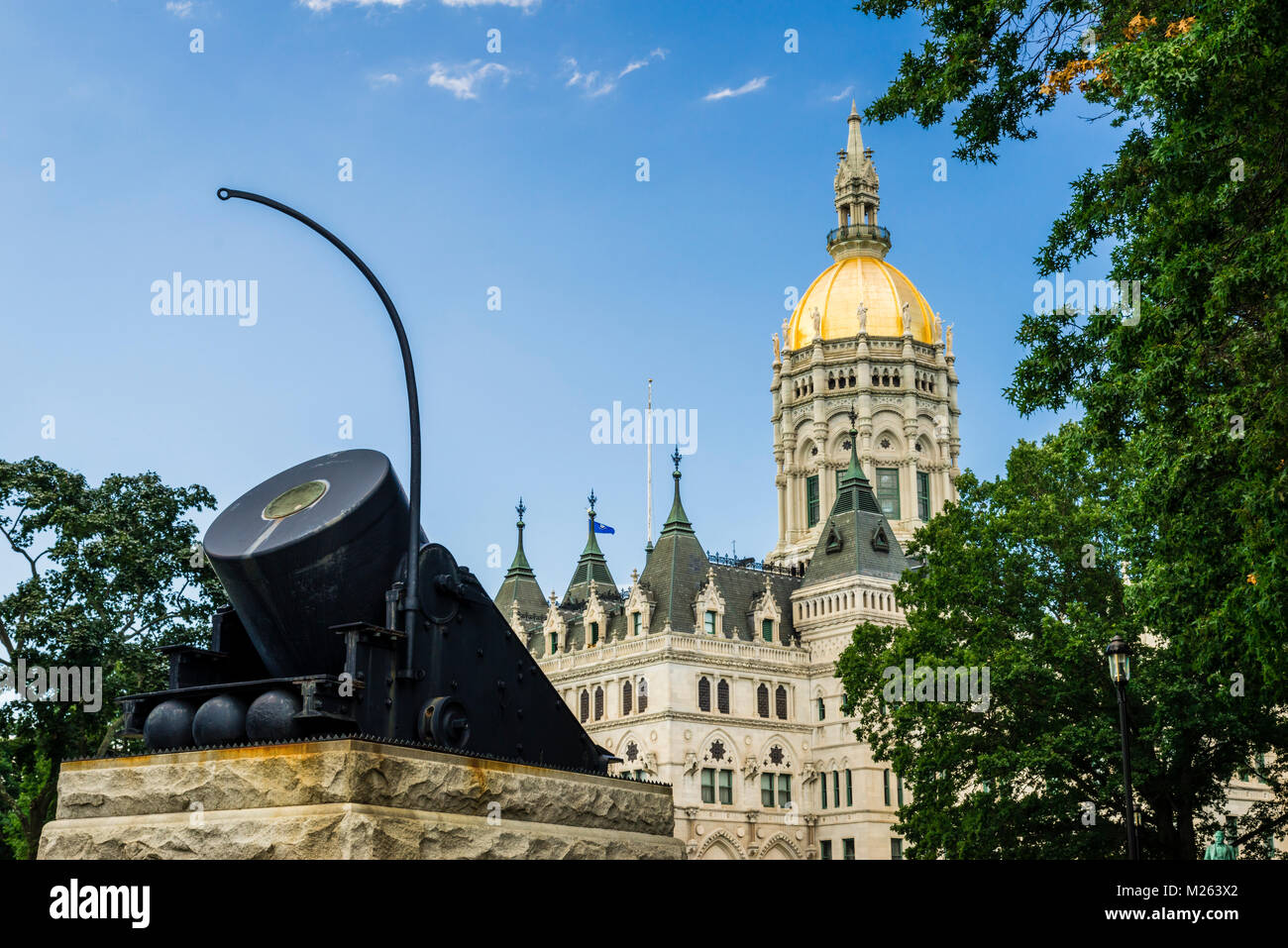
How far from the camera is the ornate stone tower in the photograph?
372ft

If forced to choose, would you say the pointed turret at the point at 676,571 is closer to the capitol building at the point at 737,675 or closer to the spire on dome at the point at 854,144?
the capitol building at the point at 737,675

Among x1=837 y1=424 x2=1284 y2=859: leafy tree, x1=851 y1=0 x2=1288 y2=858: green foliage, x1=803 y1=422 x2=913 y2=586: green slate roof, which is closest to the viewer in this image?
x1=851 y1=0 x2=1288 y2=858: green foliage

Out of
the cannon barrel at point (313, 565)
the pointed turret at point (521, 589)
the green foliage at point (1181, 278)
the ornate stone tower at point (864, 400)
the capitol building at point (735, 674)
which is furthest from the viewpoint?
the ornate stone tower at point (864, 400)

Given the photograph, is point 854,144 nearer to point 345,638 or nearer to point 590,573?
point 590,573

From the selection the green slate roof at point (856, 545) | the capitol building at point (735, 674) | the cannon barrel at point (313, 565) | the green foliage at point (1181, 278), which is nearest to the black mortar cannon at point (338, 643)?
the cannon barrel at point (313, 565)

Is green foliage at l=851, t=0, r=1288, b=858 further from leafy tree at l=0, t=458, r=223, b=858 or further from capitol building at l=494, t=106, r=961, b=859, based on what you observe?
capitol building at l=494, t=106, r=961, b=859

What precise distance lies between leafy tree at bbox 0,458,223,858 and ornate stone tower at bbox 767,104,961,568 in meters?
71.6

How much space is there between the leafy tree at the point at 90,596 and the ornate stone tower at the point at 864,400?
71607 millimetres

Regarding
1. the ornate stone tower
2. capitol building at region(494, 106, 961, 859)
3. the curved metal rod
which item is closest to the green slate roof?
capitol building at region(494, 106, 961, 859)

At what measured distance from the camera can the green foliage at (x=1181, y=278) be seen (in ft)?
62.8

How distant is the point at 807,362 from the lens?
387 feet

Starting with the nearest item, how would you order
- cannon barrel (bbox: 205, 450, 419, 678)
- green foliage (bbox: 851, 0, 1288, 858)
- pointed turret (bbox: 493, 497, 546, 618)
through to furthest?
cannon barrel (bbox: 205, 450, 419, 678)
green foliage (bbox: 851, 0, 1288, 858)
pointed turret (bbox: 493, 497, 546, 618)
